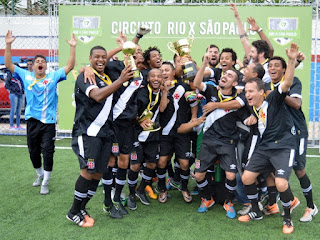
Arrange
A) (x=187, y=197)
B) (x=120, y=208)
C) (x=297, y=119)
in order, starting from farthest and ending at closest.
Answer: (x=187, y=197) → (x=120, y=208) → (x=297, y=119)

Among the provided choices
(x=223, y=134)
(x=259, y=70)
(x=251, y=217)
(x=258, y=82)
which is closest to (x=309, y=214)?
(x=251, y=217)

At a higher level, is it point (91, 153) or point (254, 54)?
point (254, 54)

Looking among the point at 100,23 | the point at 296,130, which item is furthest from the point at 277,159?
the point at 100,23

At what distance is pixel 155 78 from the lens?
5.14 m

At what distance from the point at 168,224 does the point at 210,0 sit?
691 centimetres

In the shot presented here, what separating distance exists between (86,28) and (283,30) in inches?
171

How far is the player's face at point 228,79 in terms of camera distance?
490cm

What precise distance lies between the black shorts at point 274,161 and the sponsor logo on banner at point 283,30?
495cm

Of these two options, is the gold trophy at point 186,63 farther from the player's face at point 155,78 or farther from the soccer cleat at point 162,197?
the soccer cleat at point 162,197

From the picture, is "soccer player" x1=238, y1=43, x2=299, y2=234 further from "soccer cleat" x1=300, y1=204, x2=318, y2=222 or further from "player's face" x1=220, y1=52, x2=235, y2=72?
"player's face" x1=220, y1=52, x2=235, y2=72

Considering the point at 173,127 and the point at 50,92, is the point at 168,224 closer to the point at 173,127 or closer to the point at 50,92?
the point at 173,127

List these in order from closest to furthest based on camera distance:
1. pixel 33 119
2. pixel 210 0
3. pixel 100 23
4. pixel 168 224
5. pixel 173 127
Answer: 1. pixel 168 224
2. pixel 173 127
3. pixel 33 119
4. pixel 100 23
5. pixel 210 0

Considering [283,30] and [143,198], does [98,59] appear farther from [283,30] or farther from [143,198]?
[283,30]

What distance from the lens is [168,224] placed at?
468 centimetres
